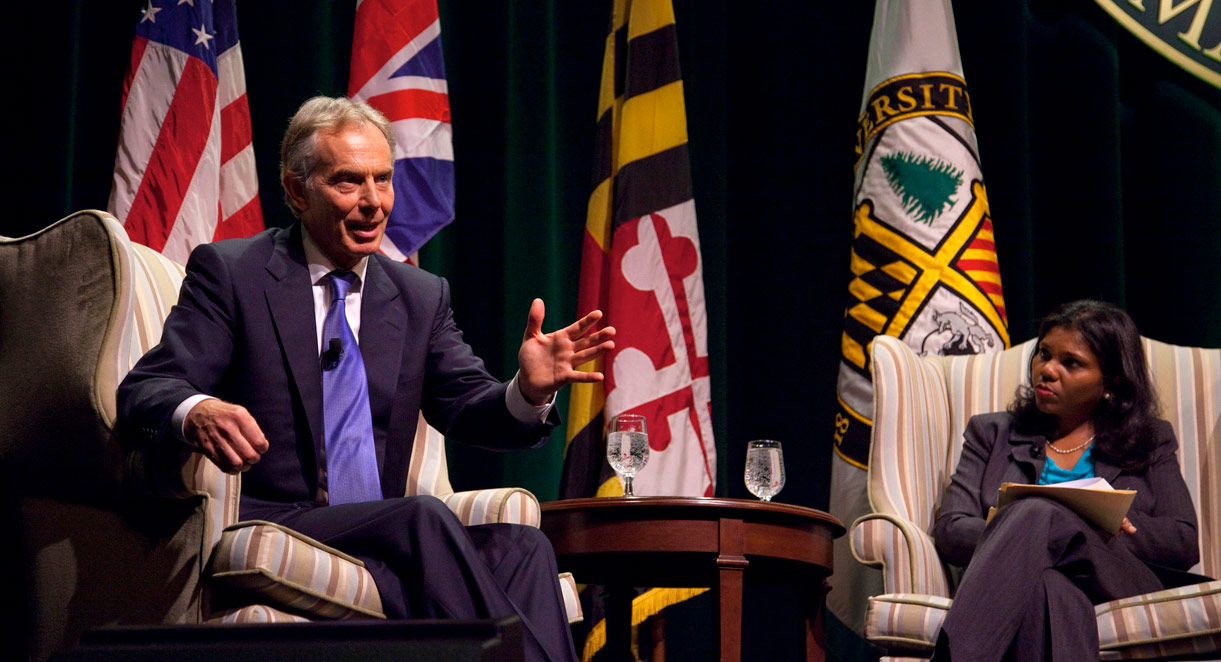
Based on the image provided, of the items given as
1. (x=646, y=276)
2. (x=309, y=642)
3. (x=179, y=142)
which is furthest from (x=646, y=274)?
(x=309, y=642)

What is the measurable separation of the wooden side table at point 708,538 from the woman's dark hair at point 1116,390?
0.68m

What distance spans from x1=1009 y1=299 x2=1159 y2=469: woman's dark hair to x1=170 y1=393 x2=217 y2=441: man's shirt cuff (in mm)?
1986

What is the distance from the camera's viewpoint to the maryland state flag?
11.5ft

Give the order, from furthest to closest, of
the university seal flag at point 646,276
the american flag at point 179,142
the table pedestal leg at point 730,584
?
the university seal flag at point 646,276, the american flag at point 179,142, the table pedestal leg at point 730,584

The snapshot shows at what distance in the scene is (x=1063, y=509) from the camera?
A: 2361 millimetres

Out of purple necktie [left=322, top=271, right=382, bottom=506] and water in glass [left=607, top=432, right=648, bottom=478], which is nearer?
purple necktie [left=322, top=271, right=382, bottom=506]

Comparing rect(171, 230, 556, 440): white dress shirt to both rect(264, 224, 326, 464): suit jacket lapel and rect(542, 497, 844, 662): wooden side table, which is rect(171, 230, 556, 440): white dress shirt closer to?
rect(264, 224, 326, 464): suit jacket lapel

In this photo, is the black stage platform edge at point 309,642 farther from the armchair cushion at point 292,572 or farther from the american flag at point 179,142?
the american flag at point 179,142

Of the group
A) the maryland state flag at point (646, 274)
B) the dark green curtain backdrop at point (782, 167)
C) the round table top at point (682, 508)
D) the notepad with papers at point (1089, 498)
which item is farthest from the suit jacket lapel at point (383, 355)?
the dark green curtain backdrop at point (782, 167)

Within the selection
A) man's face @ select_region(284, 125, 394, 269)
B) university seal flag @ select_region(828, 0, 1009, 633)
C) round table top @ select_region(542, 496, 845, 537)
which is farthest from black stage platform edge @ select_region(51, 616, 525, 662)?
university seal flag @ select_region(828, 0, 1009, 633)

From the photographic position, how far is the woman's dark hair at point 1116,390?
8.86 feet

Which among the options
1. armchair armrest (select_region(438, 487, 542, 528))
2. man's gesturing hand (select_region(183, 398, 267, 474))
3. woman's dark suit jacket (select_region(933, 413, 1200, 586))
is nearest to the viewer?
man's gesturing hand (select_region(183, 398, 267, 474))

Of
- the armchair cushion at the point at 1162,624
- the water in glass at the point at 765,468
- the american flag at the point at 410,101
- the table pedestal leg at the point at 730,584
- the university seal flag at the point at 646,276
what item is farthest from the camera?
the university seal flag at the point at 646,276

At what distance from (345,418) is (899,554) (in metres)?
1.25
